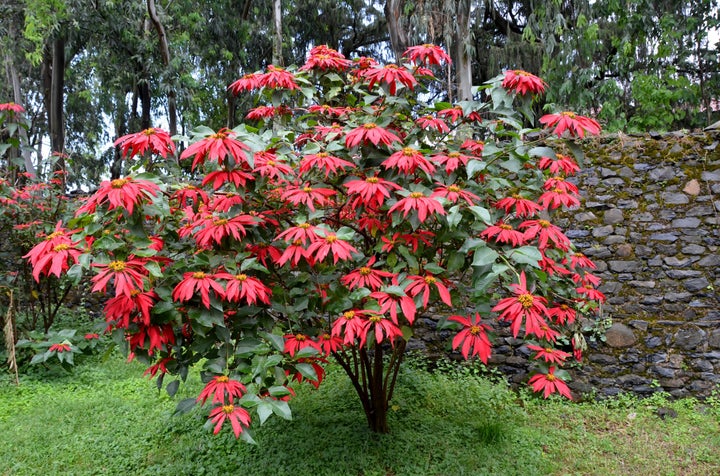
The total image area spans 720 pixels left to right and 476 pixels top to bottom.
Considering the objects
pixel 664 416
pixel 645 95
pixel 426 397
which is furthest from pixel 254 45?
pixel 664 416

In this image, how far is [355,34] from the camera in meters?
11.2

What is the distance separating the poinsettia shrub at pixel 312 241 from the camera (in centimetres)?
173

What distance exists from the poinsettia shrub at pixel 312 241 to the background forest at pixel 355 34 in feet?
10.7

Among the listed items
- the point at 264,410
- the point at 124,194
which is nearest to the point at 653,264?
the point at 264,410

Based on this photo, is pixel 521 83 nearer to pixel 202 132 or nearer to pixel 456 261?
pixel 456 261

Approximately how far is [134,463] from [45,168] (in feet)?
10.1

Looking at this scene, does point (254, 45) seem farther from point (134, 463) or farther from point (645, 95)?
point (134, 463)

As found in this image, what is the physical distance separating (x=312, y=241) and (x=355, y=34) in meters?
10.4

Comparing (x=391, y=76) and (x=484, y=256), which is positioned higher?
(x=391, y=76)

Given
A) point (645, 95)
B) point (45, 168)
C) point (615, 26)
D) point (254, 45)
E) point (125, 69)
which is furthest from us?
point (254, 45)

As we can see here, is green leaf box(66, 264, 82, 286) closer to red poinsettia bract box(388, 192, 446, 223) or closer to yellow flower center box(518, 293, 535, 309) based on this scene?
red poinsettia bract box(388, 192, 446, 223)

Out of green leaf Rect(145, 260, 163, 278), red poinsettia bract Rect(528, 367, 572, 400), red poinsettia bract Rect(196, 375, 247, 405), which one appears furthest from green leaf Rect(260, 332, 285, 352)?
red poinsettia bract Rect(528, 367, 572, 400)

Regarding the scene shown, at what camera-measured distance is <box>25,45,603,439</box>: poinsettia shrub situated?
1.73 m

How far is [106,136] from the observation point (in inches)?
482
